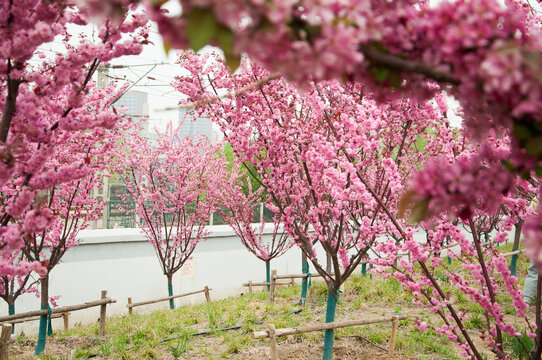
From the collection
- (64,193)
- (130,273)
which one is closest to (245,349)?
(64,193)

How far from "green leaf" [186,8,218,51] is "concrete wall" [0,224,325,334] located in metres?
8.08

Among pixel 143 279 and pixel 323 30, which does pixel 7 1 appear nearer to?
pixel 323 30

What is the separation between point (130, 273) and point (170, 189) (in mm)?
2211

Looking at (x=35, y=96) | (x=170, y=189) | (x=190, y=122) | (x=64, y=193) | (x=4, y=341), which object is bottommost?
(x=4, y=341)

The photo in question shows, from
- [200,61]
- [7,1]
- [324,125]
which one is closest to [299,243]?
[324,125]

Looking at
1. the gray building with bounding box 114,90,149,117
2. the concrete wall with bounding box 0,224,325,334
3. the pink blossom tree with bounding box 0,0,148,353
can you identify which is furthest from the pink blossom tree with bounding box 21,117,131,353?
the gray building with bounding box 114,90,149,117

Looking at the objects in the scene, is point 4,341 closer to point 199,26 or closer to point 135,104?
point 199,26

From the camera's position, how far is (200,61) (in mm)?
4504

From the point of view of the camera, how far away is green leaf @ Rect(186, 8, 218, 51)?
59 cm

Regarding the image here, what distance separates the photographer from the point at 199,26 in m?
0.59

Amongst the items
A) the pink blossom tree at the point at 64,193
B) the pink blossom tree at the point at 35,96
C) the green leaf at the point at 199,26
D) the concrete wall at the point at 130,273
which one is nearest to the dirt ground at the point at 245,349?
the pink blossom tree at the point at 64,193

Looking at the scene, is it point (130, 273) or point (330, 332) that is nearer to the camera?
point (330, 332)

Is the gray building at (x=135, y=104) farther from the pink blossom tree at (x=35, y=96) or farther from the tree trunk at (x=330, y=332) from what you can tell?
the pink blossom tree at (x=35, y=96)

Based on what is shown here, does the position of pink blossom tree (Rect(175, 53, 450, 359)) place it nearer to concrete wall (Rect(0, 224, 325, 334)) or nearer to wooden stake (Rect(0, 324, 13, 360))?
wooden stake (Rect(0, 324, 13, 360))
